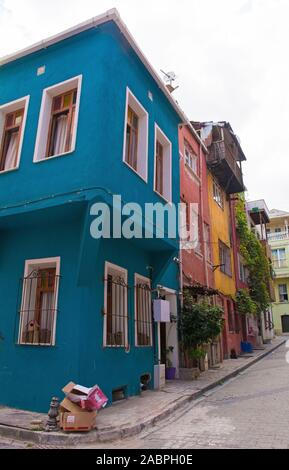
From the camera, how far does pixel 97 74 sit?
7625 mm

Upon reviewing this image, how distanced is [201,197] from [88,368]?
11097 millimetres

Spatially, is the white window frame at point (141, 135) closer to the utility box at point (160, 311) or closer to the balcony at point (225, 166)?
the utility box at point (160, 311)

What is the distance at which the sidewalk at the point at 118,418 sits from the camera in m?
5.50

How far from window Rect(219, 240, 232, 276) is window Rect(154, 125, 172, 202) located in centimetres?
924

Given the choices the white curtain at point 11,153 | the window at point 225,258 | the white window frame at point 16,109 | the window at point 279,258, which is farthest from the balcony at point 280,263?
the white window frame at point 16,109

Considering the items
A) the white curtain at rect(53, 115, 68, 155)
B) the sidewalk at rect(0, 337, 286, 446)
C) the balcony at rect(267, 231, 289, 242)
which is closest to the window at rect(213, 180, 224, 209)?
the sidewalk at rect(0, 337, 286, 446)

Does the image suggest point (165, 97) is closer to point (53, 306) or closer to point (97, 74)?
point (97, 74)

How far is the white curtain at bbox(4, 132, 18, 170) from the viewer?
853 cm

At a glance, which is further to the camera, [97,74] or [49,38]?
[49,38]

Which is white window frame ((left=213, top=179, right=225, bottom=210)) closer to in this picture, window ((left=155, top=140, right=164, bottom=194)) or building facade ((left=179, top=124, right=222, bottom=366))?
building facade ((left=179, top=124, right=222, bottom=366))

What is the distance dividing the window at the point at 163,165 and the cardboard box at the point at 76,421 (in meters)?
5.93

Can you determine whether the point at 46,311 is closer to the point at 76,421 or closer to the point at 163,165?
the point at 76,421

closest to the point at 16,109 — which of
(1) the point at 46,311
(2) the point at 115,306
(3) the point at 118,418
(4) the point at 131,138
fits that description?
(4) the point at 131,138

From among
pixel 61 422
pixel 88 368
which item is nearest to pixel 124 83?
pixel 88 368
